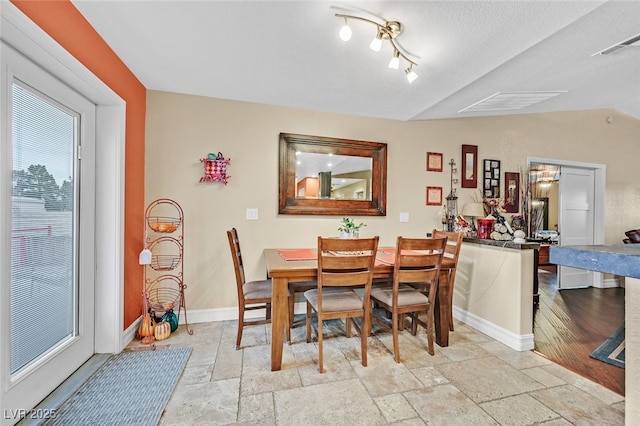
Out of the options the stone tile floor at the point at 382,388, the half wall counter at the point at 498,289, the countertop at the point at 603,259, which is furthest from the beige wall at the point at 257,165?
the countertop at the point at 603,259

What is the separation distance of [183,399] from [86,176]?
5.73 feet

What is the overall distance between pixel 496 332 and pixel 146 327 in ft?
10.6

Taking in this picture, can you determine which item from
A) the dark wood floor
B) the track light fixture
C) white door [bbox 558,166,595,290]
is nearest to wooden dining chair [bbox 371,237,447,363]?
the dark wood floor

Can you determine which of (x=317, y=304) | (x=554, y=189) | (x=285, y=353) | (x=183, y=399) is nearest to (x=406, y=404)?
(x=317, y=304)

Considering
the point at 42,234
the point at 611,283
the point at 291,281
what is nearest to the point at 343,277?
the point at 291,281

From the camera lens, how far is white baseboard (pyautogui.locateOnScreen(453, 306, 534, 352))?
7.61ft

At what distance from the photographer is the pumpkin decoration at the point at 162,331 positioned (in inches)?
94.5

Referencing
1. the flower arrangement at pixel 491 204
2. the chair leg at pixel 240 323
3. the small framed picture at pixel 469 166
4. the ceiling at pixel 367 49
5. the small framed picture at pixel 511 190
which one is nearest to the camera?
the ceiling at pixel 367 49

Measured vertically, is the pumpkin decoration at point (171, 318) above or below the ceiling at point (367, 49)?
below

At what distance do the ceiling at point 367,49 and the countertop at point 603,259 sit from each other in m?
1.41

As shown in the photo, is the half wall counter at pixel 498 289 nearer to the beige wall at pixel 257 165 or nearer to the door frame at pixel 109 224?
the beige wall at pixel 257 165

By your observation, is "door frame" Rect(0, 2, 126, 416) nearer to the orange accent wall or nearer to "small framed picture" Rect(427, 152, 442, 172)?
the orange accent wall

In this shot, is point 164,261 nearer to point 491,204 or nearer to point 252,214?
point 252,214

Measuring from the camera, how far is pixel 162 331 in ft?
7.93
